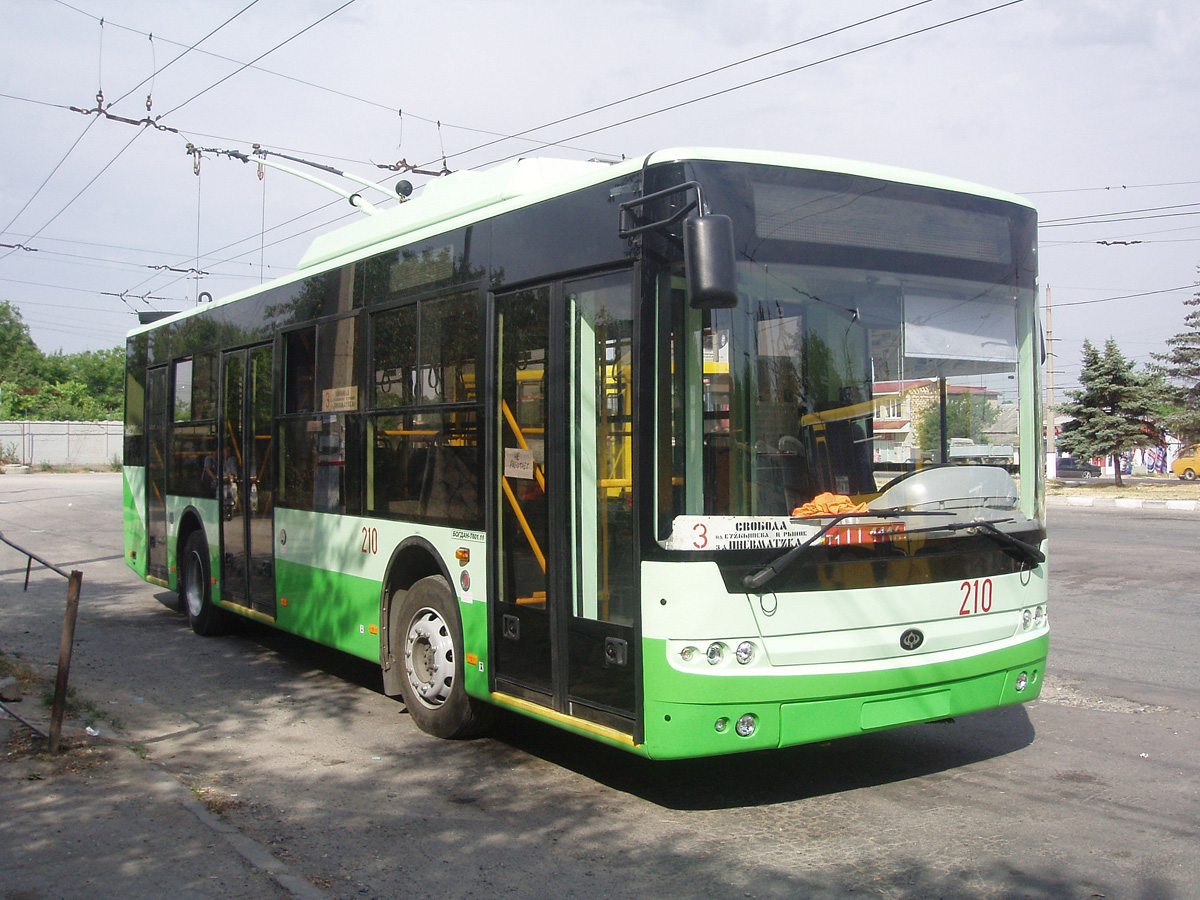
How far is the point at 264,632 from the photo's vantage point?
36.2ft

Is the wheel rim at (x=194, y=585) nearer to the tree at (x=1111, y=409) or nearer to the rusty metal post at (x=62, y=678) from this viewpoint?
the rusty metal post at (x=62, y=678)

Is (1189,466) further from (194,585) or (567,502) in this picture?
(567,502)

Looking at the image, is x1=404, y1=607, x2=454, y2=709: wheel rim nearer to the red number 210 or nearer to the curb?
the red number 210

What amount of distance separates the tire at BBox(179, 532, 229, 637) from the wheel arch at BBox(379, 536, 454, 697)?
154 inches

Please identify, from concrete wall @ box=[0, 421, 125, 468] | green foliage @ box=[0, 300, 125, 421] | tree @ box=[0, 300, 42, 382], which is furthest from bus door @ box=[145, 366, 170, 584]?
tree @ box=[0, 300, 42, 382]

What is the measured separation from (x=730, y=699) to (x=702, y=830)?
0.72 meters

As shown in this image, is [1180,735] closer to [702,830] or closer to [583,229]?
[702,830]

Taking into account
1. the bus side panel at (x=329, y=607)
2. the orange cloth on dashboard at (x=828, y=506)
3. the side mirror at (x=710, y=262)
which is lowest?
the bus side panel at (x=329, y=607)

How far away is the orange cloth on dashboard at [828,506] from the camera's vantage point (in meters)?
5.05

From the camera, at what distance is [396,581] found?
7.21 metres

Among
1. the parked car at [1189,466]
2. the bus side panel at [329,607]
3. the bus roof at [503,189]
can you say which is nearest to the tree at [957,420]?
the bus roof at [503,189]

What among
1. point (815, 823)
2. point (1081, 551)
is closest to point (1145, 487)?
point (1081, 551)

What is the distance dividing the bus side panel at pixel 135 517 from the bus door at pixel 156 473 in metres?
0.19

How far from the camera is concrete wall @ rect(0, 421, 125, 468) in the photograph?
191ft
